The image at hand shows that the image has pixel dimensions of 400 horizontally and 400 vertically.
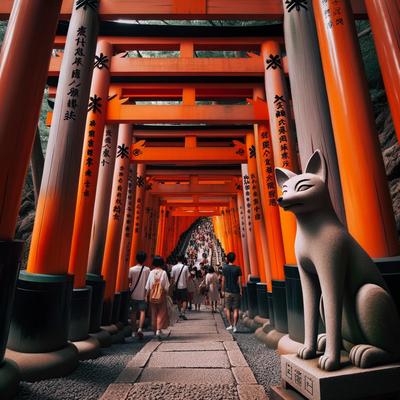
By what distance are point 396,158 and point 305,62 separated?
5288 mm

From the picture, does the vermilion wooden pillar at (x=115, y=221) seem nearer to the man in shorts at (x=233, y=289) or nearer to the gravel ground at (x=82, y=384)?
the gravel ground at (x=82, y=384)

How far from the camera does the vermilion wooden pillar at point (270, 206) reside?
5.56m

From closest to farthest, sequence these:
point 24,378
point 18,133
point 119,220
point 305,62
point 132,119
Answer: point 18,133, point 24,378, point 305,62, point 132,119, point 119,220

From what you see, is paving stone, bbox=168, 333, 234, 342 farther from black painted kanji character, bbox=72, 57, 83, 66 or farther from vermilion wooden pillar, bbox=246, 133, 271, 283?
black painted kanji character, bbox=72, 57, 83, 66

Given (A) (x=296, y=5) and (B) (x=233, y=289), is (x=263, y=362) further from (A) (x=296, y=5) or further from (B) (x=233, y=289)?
(A) (x=296, y=5)

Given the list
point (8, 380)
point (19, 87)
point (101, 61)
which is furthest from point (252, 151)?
point (8, 380)

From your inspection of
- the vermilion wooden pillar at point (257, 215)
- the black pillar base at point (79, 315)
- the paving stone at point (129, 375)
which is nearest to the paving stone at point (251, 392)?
the paving stone at point (129, 375)

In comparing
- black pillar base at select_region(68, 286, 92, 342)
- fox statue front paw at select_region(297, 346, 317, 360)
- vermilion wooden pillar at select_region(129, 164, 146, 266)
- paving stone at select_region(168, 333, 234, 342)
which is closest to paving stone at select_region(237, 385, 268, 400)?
fox statue front paw at select_region(297, 346, 317, 360)

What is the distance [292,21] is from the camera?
4.44m

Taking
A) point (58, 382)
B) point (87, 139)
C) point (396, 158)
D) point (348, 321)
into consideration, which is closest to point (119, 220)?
point (87, 139)

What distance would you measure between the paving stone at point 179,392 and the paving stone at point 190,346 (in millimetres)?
1806

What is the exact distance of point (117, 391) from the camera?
276cm

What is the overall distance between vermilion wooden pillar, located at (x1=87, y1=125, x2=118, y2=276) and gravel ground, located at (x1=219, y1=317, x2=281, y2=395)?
9.88 feet

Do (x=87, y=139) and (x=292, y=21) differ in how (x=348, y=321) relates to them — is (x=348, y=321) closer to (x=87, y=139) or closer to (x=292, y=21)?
(x=292, y=21)
